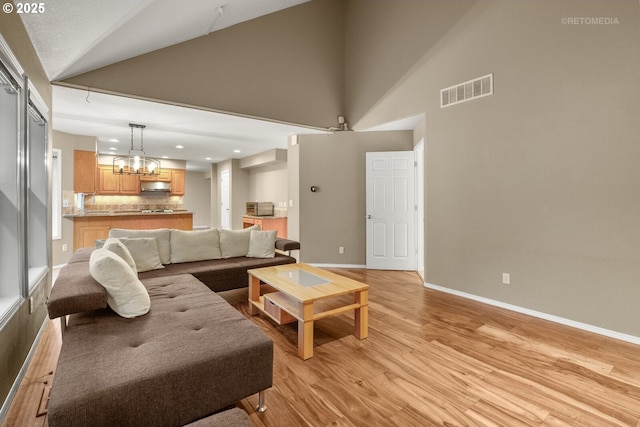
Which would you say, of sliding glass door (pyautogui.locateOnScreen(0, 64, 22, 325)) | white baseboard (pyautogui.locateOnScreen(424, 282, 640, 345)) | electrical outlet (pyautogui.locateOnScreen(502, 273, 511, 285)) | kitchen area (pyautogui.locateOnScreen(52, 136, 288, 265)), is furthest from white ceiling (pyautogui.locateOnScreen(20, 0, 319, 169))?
electrical outlet (pyautogui.locateOnScreen(502, 273, 511, 285))

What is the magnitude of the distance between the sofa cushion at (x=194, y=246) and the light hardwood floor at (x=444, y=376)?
127cm

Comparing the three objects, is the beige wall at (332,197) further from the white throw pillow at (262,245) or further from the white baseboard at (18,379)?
the white baseboard at (18,379)

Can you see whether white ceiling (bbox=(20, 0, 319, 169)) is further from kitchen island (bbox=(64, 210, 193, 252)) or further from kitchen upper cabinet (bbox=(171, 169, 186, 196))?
kitchen upper cabinet (bbox=(171, 169, 186, 196))

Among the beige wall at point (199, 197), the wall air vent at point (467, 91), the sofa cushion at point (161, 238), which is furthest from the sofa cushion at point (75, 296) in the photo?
the beige wall at point (199, 197)

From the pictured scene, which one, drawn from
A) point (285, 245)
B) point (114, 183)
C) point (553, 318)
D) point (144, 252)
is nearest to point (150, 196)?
point (114, 183)

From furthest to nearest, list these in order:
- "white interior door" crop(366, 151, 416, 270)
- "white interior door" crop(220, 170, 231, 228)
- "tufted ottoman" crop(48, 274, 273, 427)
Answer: "white interior door" crop(220, 170, 231, 228), "white interior door" crop(366, 151, 416, 270), "tufted ottoman" crop(48, 274, 273, 427)

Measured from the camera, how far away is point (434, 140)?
4055mm

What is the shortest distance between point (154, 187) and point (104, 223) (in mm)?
3342

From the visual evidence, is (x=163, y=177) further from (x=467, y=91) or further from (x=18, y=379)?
(x=467, y=91)

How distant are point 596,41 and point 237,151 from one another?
6693 millimetres

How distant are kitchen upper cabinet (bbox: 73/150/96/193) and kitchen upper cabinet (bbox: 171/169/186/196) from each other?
10.7 feet

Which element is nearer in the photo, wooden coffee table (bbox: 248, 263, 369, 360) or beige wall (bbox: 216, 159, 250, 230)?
wooden coffee table (bbox: 248, 263, 369, 360)

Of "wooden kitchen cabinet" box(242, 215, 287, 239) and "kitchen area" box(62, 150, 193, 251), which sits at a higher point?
"kitchen area" box(62, 150, 193, 251)

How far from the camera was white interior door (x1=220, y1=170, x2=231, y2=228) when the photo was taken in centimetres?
914
